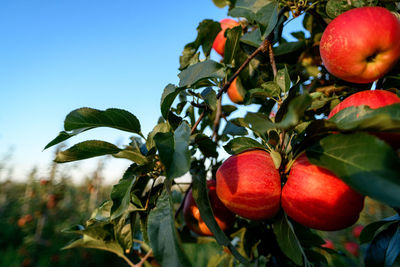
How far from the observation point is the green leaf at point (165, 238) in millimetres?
350

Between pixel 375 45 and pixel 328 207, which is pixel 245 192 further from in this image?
pixel 375 45

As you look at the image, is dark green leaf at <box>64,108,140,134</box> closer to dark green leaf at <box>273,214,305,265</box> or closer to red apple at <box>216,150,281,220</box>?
red apple at <box>216,150,281,220</box>

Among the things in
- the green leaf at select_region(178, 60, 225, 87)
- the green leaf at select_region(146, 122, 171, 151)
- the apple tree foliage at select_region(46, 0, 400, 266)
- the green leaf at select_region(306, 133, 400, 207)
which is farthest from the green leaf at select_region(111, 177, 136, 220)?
the green leaf at select_region(306, 133, 400, 207)

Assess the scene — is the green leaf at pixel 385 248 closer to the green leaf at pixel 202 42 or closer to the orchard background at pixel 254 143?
the orchard background at pixel 254 143

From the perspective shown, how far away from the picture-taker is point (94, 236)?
666 millimetres

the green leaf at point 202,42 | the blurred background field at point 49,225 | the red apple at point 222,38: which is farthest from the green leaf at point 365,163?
the blurred background field at point 49,225

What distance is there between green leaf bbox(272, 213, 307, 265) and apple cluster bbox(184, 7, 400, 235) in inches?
1.1

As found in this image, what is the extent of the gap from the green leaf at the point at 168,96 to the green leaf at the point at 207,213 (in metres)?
0.16

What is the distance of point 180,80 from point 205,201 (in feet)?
0.85

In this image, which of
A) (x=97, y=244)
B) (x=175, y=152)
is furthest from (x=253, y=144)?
(x=97, y=244)

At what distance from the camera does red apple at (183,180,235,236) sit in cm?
72

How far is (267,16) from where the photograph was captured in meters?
0.58

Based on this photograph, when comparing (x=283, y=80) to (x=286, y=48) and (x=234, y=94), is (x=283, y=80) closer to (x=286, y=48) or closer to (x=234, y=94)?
(x=286, y=48)

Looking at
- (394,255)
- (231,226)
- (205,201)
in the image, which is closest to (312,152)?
(205,201)
